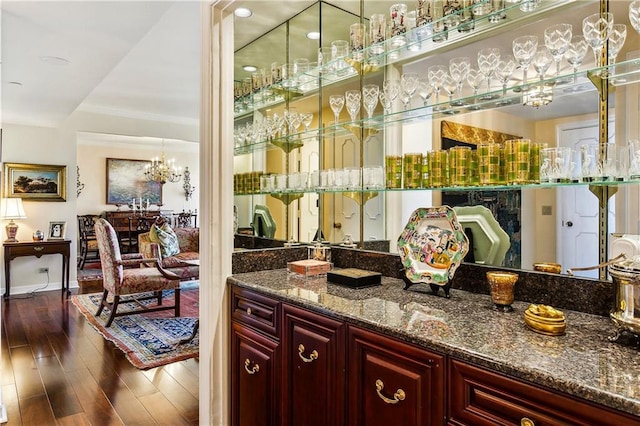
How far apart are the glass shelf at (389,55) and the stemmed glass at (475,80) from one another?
0.57 ft

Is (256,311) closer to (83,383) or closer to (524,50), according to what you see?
(524,50)

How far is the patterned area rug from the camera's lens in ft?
11.0

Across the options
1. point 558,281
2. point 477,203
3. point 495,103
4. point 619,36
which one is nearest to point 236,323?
point 477,203

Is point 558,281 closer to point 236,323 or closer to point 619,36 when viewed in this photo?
point 619,36

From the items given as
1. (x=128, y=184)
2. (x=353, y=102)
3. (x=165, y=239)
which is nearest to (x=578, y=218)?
(x=353, y=102)

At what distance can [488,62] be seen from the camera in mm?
1649

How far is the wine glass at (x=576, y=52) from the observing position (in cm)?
141

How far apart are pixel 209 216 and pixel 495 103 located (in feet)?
4.59

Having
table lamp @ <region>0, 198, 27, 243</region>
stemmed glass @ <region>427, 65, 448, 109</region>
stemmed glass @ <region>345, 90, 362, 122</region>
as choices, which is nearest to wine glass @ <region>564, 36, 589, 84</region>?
stemmed glass @ <region>427, 65, 448, 109</region>

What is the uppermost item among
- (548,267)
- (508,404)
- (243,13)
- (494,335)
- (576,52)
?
(243,13)

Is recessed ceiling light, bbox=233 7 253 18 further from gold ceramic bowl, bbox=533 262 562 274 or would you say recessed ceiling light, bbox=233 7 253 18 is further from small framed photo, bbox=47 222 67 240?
small framed photo, bbox=47 222 67 240

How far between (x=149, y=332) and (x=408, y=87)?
339cm

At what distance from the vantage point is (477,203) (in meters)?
1.76

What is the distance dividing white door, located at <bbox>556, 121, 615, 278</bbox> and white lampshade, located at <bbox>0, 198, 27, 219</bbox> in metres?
6.15
